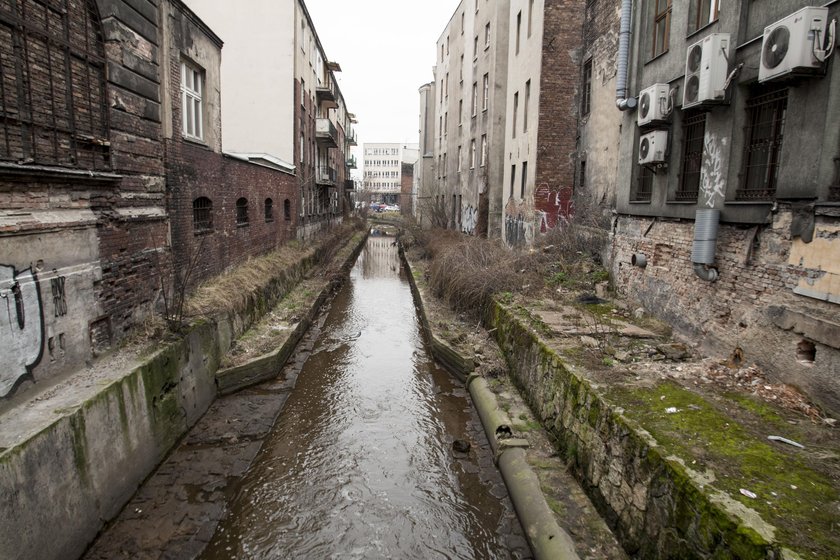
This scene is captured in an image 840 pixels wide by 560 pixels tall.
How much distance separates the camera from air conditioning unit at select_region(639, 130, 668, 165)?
7699 mm

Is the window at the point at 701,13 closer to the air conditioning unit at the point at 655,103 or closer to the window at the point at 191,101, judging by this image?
the air conditioning unit at the point at 655,103

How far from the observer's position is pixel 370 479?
20.8ft

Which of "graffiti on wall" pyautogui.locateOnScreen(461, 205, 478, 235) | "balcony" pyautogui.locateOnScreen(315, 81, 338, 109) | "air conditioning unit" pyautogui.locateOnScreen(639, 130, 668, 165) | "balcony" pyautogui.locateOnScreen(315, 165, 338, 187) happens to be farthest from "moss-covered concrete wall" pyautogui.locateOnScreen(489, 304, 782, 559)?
"balcony" pyautogui.locateOnScreen(315, 81, 338, 109)

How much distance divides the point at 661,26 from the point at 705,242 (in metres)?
4.25

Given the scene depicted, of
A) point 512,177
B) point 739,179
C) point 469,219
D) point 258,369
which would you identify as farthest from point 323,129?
point 739,179

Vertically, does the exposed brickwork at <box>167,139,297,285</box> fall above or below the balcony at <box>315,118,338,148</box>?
below

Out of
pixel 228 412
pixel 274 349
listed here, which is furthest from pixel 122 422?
pixel 274 349

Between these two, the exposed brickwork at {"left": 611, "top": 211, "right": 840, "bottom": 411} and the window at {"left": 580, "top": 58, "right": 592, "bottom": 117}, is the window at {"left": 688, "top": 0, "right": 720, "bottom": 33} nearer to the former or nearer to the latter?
the exposed brickwork at {"left": 611, "top": 211, "right": 840, "bottom": 411}

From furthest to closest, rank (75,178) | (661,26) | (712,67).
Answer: (661,26), (712,67), (75,178)

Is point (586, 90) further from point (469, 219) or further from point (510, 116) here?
point (469, 219)

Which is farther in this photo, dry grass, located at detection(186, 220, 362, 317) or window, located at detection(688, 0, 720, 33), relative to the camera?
dry grass, located at detection(186, 220, 362, 317)

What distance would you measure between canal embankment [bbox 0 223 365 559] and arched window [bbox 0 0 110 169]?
7.75ft

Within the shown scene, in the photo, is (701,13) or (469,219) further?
(469,219)

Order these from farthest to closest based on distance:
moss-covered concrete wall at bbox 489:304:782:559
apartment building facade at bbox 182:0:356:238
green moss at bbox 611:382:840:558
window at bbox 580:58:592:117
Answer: apartment building facade at bbox 182:0:356:238
window at bbox 580:58:592:117
moss-covered concrete wall at bbox 489:304:782:559
green moss at bbox 611:382:840:558
